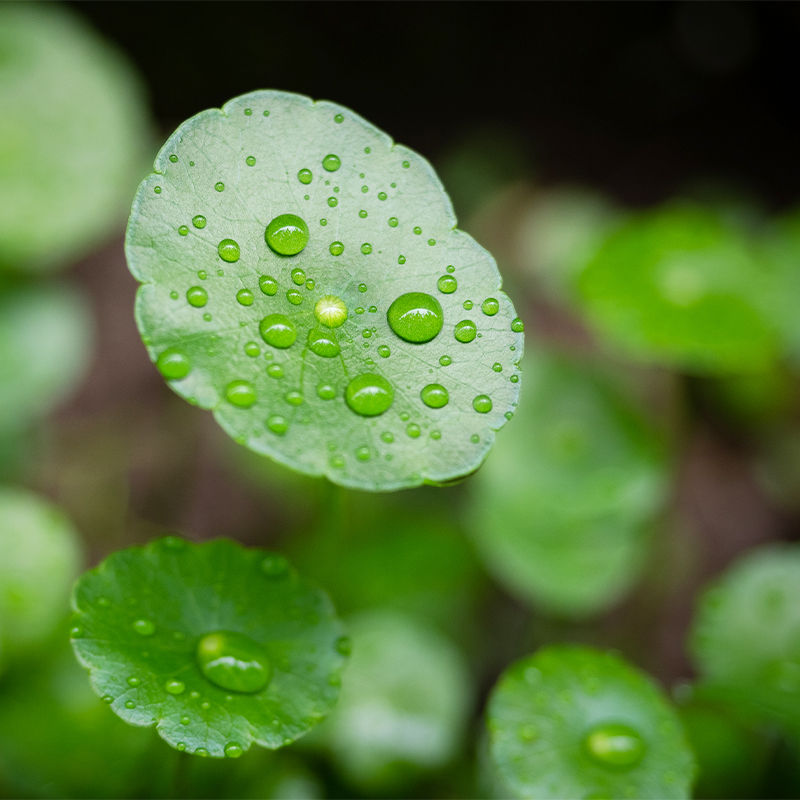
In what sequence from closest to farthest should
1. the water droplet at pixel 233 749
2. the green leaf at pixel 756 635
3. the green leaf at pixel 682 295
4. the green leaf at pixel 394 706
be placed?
1. the water droplet at pixel 233 749
2. the green leaf at pixel 756 635
3. the green leaf at pixel 394 706
4. the green leaf at pixel 682 295

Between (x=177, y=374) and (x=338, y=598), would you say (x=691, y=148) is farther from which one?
(x=177, y=374)

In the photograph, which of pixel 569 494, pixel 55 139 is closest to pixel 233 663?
pixel 569 494

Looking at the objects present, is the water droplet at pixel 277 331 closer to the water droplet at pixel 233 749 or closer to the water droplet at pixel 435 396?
the water droplet at pixel 435 396

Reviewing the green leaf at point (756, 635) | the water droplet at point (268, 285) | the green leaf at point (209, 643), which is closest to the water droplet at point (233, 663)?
the green leaf at point (209, 643)

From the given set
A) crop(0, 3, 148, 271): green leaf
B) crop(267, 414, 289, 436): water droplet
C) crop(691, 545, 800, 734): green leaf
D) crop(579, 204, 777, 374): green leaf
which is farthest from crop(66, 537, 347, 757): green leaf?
crop(0, 3, 148, 271): green leaf

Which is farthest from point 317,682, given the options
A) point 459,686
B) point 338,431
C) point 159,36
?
point 159,36

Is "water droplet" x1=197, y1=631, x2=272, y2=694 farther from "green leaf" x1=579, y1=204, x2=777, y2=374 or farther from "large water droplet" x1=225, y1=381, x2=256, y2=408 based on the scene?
"green leaf" x1=579, y1=204, x2=777, y2=374

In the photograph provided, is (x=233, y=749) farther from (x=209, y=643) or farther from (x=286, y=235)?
(x=286, y=235)
